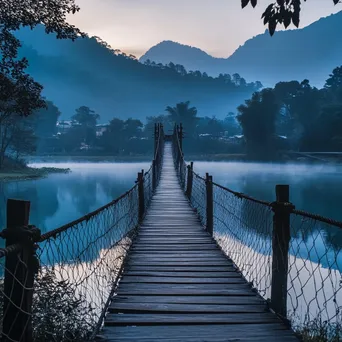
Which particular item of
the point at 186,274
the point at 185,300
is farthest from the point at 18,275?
the point at 186,274

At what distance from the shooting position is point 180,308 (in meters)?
3.28

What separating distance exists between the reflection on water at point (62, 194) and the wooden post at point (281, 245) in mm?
18617

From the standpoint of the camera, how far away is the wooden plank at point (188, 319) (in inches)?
118

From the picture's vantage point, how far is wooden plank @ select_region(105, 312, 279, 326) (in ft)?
9.87

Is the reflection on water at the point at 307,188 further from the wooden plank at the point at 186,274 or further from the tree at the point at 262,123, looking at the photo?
the wooden plank at the point at 186,274

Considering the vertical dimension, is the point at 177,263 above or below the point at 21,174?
above

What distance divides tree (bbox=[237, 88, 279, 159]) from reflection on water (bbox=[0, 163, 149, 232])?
893 inches

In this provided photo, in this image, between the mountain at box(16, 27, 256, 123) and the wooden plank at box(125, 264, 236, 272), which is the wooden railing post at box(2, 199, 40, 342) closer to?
the wooden plank at box(125, 264, 236, 272)

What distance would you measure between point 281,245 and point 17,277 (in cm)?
200

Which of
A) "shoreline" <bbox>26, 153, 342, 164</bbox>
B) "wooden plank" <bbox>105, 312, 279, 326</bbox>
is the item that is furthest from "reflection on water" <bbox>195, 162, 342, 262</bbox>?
"wooden plank" <bbox>105, 312, 279, 326</bbox>

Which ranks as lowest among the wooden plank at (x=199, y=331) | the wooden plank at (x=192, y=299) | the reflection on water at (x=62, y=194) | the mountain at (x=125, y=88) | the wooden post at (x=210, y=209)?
the reflection on water at (x=62, y=194)

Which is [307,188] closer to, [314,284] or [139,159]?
[314,284]

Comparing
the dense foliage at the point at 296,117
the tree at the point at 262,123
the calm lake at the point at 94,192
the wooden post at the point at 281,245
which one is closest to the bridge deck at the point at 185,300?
the wooden post at the point at 281,245

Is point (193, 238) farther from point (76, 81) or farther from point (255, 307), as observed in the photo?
point (76, 81)
